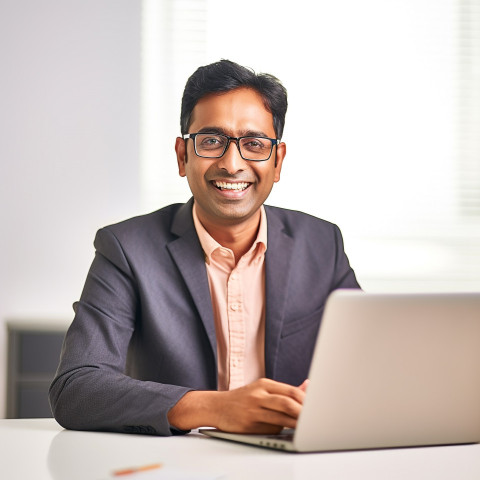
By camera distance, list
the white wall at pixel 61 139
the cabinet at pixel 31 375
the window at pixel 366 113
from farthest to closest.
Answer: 1. the window at pixel 366 113
2. the white wall at pixel 61 139
3. the cabinet at pixel 31 375

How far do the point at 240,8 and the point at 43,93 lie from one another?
101 cm

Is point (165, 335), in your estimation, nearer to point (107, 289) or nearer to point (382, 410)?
point (107, 289)

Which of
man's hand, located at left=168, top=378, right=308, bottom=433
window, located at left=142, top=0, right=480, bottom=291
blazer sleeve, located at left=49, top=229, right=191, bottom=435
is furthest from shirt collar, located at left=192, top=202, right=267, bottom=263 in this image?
window, located at left=142, top=0, right=480, bottom=291

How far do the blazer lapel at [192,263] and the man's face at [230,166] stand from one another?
64 millimetres

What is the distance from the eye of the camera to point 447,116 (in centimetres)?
403

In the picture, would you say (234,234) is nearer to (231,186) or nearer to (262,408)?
(231,186)

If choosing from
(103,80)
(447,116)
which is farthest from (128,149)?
(447,116)

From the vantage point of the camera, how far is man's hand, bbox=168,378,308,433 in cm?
124

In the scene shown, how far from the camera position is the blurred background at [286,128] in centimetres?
371

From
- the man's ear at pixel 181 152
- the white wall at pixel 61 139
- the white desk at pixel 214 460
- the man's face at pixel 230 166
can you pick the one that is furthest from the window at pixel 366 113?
the white desk at pixel 214 460

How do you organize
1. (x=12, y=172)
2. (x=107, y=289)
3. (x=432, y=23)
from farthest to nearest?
(x=432, y=23) < (x=12, y=172) < (x=107, y=289)

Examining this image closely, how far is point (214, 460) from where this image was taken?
3.59 feet

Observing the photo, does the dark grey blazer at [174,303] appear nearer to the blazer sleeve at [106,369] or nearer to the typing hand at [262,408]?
the blazer sleeve at [106,369]

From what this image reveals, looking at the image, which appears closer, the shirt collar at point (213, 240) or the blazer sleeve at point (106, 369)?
the blazer sleeve at point (106, 369)
